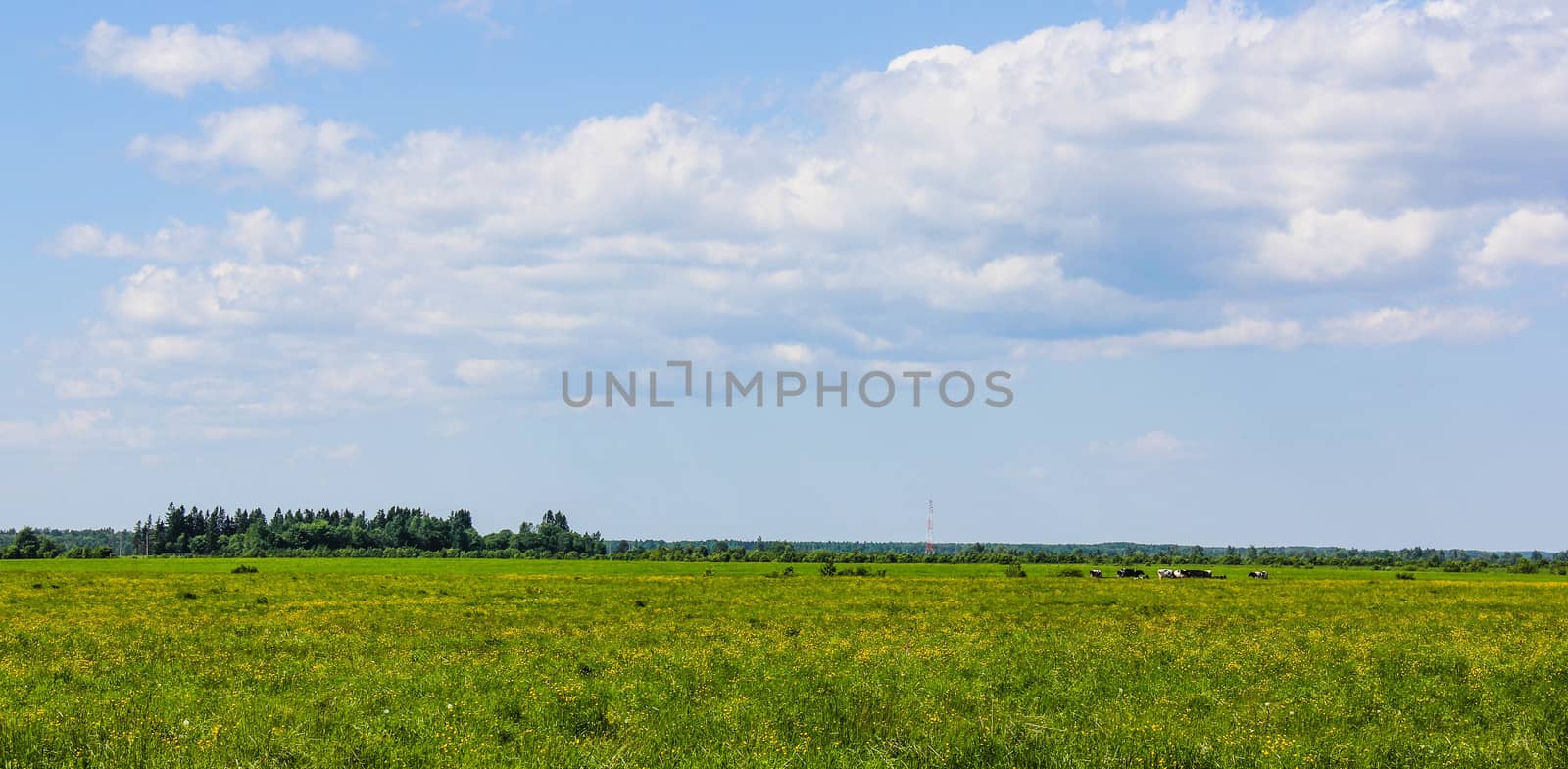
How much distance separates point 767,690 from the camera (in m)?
23.2

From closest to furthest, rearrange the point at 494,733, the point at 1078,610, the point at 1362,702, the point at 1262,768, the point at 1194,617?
the point at 1262,768, the point at 494,733, the point at 1362,702, the point at 1194,617, the point at 1078,610

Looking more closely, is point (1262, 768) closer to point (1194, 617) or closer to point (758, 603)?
point (1194, 617)

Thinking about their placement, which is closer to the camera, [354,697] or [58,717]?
[58,717]

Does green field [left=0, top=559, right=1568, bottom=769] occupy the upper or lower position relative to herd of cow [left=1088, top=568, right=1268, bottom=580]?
upper

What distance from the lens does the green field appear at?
17812 millimetres

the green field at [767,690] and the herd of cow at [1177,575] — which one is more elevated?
the green field at [767,690]

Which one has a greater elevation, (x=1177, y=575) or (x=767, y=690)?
(x=767, y=690)

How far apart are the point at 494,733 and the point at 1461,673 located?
22.5 meters

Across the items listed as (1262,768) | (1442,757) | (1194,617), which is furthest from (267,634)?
(1194,617)

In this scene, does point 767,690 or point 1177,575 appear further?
point 1177,575

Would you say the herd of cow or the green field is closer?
the green field

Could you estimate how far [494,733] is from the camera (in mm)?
19047

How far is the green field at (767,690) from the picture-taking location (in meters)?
17.8

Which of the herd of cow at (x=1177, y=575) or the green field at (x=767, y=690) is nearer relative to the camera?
the green field at (x=767, y=690)
